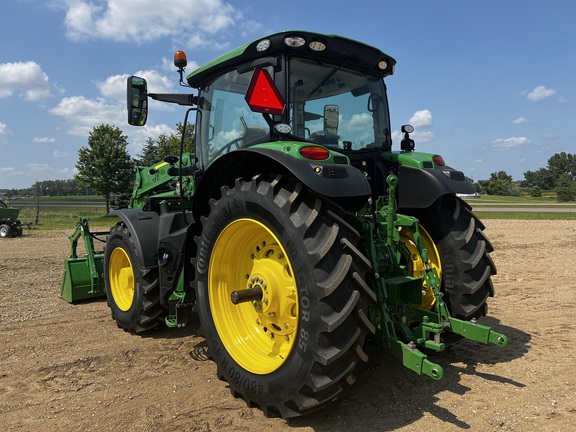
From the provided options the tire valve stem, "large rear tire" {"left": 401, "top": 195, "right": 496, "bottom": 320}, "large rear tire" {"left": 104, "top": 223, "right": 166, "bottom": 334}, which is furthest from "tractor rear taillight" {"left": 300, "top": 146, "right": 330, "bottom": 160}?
"large rear tire" {"left": 104, "top": 223, "right": 166, "bottom": 334}

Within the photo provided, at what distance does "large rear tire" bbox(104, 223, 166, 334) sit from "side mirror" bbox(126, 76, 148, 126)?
1.27 metres

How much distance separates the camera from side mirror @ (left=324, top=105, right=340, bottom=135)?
369cm

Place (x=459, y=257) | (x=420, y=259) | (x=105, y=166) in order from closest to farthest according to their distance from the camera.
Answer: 1. (x=459, y=257)
2. (x=420, y=259)
3. (x=105, y=166)

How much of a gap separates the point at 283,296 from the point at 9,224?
18041mm

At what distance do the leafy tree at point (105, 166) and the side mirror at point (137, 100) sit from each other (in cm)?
2534

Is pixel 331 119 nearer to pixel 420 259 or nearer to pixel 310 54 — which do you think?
pixel 310 54

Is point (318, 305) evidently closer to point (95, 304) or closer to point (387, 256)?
point (387, 256)

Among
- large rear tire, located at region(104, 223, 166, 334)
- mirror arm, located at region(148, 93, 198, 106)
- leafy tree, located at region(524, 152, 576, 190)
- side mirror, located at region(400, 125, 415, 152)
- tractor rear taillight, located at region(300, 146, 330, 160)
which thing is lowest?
large rear tire, located at region(104, 223, 166, 334)

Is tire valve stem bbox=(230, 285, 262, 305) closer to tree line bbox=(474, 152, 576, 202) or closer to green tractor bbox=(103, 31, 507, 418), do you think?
green tractor bbox=(103, 31, 507, 418)

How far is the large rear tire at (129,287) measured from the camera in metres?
4.50

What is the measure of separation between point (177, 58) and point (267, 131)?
146 cm

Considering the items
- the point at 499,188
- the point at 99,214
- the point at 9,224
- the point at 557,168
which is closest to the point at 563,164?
the point at 557,168

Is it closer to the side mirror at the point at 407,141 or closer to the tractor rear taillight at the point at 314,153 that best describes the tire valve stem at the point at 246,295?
the tractor rear taillight at the point at 314,153

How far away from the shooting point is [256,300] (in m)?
3.19
